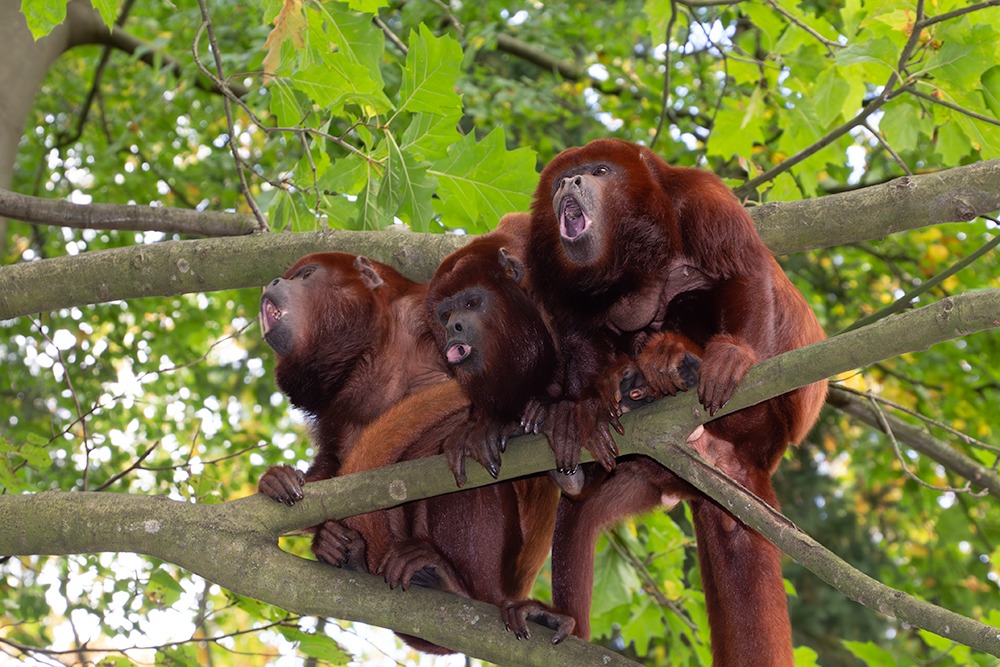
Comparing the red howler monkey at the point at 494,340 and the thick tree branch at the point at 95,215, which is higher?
the thick tree branch at the point at 95,215

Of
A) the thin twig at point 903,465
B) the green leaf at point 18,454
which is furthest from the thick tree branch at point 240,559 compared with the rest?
the thin twig at point 903,465

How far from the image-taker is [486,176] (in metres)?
3.37

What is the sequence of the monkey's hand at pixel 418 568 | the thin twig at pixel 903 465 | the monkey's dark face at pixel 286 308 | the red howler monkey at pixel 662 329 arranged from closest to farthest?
the red howler monkey at pixel 662 329 < the monkey's hand at pixel 418 568 < the thin twig at pixel 903 465 < the monkey's dark face at pixel 286 308

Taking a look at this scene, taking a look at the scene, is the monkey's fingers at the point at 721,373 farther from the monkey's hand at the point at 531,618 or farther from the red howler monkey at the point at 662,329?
the monkey's hand at the point at 531,618

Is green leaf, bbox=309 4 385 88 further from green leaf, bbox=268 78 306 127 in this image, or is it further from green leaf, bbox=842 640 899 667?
green leaf, bbox=842 640 899 667

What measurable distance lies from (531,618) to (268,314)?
1.45m

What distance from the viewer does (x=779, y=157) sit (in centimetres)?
642

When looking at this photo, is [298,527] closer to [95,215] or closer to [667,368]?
[667,368]

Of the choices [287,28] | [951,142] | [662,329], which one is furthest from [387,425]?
[951,142]

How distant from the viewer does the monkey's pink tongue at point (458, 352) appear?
2912mm

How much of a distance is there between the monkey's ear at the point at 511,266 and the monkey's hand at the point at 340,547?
0.87 m

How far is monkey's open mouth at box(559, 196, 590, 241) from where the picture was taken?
2.86 meters

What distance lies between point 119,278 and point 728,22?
4.56 m

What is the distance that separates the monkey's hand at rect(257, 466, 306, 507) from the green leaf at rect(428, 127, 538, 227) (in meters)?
1.07
